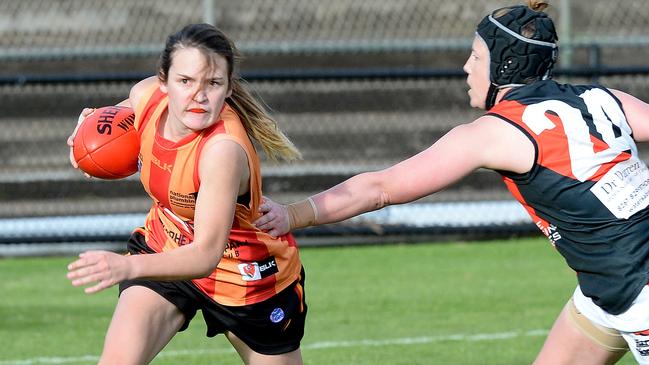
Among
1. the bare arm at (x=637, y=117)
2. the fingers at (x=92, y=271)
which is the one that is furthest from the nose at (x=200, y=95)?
the bare arm at (x=637, y=117)

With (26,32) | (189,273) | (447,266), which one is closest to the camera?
(189,273)

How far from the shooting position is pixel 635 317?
13.0ft

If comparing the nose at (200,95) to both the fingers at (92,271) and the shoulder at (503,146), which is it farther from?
the shoulder at (503,146)

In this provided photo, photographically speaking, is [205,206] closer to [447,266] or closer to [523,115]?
[523,115]

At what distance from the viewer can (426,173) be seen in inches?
156

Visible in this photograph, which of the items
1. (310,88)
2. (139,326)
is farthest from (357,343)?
(310,88)

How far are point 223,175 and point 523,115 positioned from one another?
1.00m

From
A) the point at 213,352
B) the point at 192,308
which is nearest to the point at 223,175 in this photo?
the point at 192,308

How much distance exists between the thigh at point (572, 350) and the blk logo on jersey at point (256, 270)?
105cm

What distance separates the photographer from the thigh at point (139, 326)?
4387 millimetres

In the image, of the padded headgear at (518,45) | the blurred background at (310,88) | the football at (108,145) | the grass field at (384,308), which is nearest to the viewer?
the padded headgear at (518,45)

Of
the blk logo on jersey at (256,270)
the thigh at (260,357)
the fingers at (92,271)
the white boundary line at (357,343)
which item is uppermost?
the fingers at (92,271)

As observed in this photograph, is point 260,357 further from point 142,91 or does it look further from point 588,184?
point 588,184

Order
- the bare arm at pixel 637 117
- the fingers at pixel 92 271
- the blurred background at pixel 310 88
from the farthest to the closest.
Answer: the blurred background at pixel 310 88 < the bare arm at pixel 637 117 < the fingers at pixel 92 271
